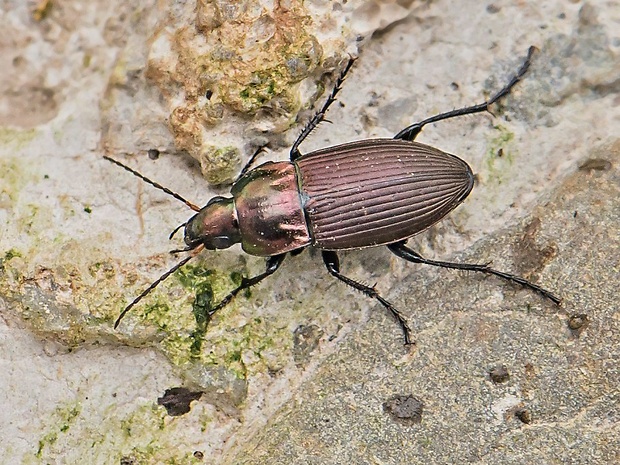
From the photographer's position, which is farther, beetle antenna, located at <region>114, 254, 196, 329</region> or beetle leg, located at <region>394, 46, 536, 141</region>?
beetle leg, located at <region>394, 46, 536, 141</region>

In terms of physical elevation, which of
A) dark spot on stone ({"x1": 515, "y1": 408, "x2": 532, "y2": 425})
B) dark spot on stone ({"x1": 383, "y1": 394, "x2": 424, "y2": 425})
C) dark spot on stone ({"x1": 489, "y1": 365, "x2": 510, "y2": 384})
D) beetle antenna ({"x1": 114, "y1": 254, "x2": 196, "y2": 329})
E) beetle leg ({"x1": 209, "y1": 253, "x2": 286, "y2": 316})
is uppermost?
beetle antenna ({"x1": 114, "y1": 254, "x2": 196, "y2": 329})

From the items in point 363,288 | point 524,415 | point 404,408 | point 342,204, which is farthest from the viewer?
point 363,288

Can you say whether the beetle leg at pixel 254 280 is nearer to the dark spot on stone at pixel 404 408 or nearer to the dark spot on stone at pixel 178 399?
the dark spot on stone at pixel 178 399

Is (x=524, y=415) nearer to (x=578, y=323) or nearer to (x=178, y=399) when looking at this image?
(x=578, y=323)

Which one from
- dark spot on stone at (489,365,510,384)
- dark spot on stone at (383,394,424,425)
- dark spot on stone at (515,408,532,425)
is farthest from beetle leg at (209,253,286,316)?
dark spot on stone at (515,408,532,425)

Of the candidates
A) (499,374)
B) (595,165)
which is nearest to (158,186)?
(499,374)

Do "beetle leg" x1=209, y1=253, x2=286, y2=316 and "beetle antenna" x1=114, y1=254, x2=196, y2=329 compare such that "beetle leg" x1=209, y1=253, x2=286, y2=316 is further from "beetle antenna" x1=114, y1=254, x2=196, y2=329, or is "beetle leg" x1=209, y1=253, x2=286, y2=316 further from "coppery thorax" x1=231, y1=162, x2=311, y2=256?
"beetle antenna" x1=114, y1=254, x2=196, y2=329
